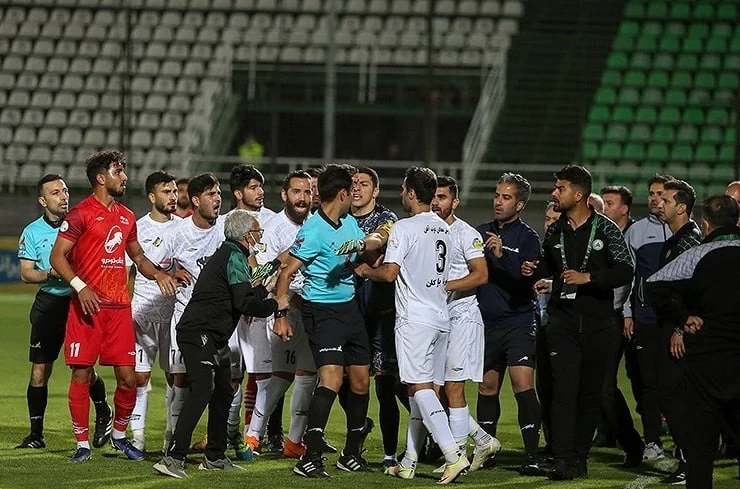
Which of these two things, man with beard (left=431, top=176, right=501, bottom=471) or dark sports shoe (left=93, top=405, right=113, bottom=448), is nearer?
man with beard (left=431, top=176, right=501, bottom=471)

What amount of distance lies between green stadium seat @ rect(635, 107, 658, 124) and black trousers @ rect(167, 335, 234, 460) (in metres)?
18.9

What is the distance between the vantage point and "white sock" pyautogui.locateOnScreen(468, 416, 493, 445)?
344 inches

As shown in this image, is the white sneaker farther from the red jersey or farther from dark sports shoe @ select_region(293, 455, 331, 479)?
the red jersey

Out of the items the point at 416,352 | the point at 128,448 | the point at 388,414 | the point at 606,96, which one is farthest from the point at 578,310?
the point at 606,96

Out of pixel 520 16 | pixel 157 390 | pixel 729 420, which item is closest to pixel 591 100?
pixel 520 16

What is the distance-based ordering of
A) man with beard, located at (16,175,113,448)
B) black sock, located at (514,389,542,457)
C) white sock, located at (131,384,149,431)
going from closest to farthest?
black sock, located at (514,389,542,457)
white sock, located at (131,384,149,431)
man with beard, located at (16,175,113,448)

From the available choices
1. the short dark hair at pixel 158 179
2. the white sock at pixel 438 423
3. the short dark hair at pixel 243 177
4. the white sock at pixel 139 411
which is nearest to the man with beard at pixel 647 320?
the white sock at pixel 438 423

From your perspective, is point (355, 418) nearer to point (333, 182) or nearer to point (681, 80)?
point (333, 182)

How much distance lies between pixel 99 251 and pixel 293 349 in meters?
1.58

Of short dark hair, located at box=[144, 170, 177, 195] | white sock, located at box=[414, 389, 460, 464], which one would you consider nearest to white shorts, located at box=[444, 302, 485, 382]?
white sock, located at box=[414, 389, 460, 464]

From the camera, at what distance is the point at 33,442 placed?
9.36m

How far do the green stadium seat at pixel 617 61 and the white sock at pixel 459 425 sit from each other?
19278mm

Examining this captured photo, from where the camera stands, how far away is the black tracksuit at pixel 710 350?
6984mm

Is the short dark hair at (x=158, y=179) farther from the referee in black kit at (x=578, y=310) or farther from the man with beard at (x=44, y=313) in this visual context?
the referee in black kit at (x=578, y=310)
